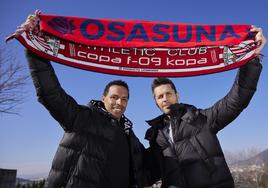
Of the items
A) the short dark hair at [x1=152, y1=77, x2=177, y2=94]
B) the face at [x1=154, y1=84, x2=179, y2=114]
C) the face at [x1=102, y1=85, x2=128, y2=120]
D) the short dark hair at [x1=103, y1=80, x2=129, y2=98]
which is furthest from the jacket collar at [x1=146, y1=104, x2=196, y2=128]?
the short dark hair at [x1=103, y1=80, x2=129, y2=98]

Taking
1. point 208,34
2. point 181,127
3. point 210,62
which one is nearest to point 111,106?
point 181,127

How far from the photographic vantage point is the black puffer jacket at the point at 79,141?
3018 mm

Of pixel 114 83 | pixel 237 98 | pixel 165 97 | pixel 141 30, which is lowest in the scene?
pixel 237 98

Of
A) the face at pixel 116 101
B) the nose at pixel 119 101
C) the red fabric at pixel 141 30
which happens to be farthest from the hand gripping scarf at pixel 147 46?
the nose at pixel 119 101

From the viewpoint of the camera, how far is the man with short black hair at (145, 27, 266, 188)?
3320mm

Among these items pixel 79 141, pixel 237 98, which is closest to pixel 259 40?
pixel 237 98

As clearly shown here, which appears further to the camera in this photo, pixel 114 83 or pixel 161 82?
pixel 161 82

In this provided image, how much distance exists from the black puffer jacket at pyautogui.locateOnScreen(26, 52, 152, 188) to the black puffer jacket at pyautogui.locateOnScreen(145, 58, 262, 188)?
0.62m

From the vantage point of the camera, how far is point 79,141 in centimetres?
318

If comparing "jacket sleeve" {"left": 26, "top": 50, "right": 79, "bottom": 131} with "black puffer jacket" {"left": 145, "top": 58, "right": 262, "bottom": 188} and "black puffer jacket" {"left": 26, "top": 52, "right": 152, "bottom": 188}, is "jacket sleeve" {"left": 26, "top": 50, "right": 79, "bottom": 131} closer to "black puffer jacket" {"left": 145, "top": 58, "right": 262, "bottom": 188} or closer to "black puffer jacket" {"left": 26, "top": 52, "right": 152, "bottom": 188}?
"black puffer jacket" {"left": 26, "top": 52, "right": 152, "bottom": 188}

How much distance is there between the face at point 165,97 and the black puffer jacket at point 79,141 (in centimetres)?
74

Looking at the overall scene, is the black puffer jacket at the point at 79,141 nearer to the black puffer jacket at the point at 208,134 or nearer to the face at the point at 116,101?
the face at the point at 116,101

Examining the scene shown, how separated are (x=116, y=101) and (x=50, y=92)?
2.98ft

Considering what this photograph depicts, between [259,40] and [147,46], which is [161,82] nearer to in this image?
[147,46]
